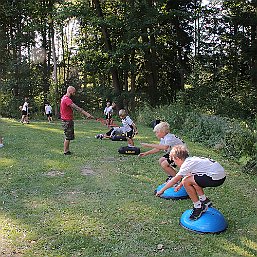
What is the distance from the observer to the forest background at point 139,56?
22734 mm

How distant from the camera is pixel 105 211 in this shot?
5.59 metres

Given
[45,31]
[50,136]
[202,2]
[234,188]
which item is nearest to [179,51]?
[202,2]

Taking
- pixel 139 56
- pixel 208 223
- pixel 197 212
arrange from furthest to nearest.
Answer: pixel 139 56, pixel 197 212, pixel 208 223

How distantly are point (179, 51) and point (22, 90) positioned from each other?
46.0 ft

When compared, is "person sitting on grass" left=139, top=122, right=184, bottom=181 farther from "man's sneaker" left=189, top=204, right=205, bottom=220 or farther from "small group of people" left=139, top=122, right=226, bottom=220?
"man's sneaker" left=189, top=204, right=205, bottom=220

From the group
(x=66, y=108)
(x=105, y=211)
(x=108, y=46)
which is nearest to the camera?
(x=105, y=211)

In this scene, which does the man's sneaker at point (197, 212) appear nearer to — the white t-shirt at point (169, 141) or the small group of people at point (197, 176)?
the small group of people at point (197, 176)

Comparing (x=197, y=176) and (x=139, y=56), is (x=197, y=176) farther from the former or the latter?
(x=139, y=56)

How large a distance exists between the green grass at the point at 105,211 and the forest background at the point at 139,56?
403 inches

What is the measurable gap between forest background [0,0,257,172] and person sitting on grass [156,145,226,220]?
12941 mm

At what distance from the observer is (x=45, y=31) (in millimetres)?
31156

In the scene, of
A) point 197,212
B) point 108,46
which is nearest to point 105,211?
point 197,212

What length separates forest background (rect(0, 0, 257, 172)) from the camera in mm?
22734

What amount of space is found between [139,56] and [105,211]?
23.8 meters
